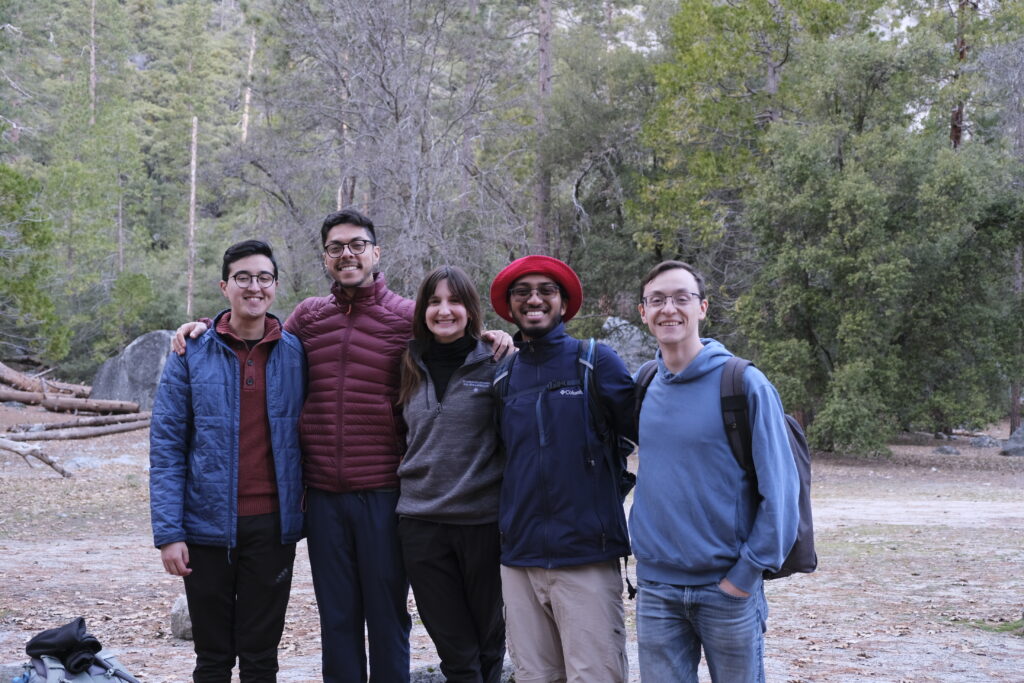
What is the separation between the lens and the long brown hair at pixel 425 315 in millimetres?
3965

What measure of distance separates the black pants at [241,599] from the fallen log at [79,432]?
638 inches

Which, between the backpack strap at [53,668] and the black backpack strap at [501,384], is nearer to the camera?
the black backpack strap at [501,384]

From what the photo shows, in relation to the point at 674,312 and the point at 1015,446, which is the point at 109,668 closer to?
the point at 674,312

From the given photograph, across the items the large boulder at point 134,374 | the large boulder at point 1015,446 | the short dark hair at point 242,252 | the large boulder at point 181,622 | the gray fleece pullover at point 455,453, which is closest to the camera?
the gray fleece pullover at point 455,453

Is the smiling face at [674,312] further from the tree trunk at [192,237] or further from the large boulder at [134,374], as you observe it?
the tree trunk at [192,237]

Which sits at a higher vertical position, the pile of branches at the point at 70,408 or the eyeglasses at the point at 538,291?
the eyeglasses at the point at 538,291

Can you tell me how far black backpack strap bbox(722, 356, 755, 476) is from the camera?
3076mm

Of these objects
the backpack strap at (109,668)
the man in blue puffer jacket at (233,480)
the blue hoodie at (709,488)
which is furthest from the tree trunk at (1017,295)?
the backpack strap at (109,668)

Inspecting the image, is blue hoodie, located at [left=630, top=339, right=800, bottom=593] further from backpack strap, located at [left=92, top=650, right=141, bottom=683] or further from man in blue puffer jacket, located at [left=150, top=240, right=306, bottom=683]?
backpack strap, located at [left=92, top=650, right=141, bottom=683]

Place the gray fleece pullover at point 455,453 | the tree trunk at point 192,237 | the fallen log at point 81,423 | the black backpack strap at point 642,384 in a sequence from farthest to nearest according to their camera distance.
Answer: the tree trunk at point 192,237, the fallen log at point 81,423, the gray fleece pullover at point 455,453, the black backpack strap at point 642,384

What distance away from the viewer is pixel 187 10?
4831 centimetres

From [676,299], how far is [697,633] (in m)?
1.06

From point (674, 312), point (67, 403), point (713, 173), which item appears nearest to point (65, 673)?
point (674, 312)

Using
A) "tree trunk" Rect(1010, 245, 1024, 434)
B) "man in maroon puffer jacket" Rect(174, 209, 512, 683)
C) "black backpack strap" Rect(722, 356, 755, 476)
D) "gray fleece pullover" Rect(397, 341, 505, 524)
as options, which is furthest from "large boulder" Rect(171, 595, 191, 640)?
"tree trunk" Rect(1010, 245, 1024, 434)
